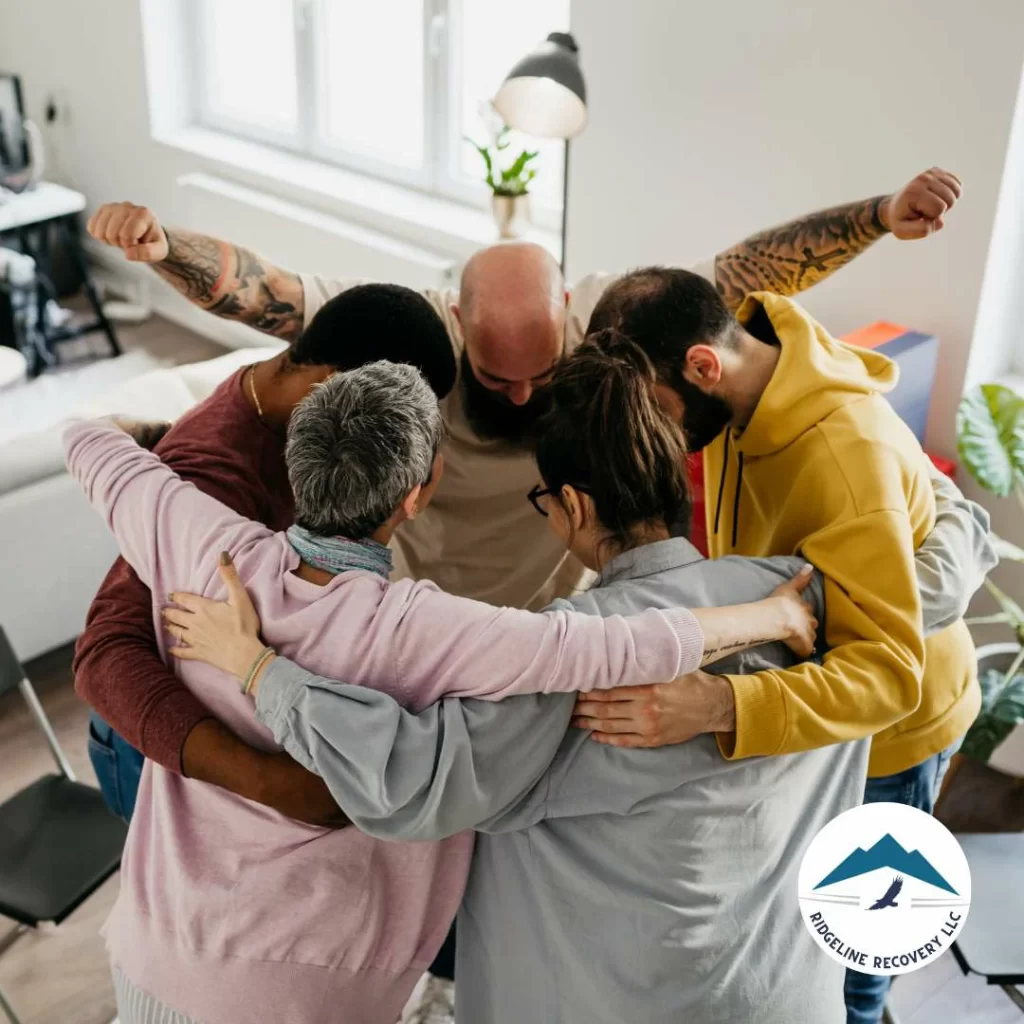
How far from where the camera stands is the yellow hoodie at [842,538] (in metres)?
1.41

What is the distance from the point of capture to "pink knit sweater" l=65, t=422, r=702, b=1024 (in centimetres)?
131

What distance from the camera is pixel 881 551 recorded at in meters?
1.48

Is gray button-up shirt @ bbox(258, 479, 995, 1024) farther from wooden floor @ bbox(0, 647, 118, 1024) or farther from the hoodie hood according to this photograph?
wooden floor @ bbox(0, 647, 118, 1024)

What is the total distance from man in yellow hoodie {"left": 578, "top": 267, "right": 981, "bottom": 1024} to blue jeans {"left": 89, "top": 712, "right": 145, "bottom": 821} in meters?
0.88

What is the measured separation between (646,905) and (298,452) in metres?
0.67

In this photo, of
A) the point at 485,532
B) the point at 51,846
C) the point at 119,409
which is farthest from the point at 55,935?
the point at 485,532

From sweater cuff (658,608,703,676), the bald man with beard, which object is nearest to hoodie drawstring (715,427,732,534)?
the bald man with beard

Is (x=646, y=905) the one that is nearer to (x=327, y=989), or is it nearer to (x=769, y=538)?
(x=327, y=989)

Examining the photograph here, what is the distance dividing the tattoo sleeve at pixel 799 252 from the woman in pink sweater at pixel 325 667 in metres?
0.94

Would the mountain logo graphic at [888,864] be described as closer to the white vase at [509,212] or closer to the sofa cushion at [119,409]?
the sofa cushion at [119,409]

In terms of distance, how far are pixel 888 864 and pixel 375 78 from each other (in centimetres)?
442

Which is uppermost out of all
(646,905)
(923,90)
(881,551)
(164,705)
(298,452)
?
(923,90)

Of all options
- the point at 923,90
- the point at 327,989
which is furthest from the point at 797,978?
the point at 923,90

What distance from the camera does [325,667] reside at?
4.43 feet
